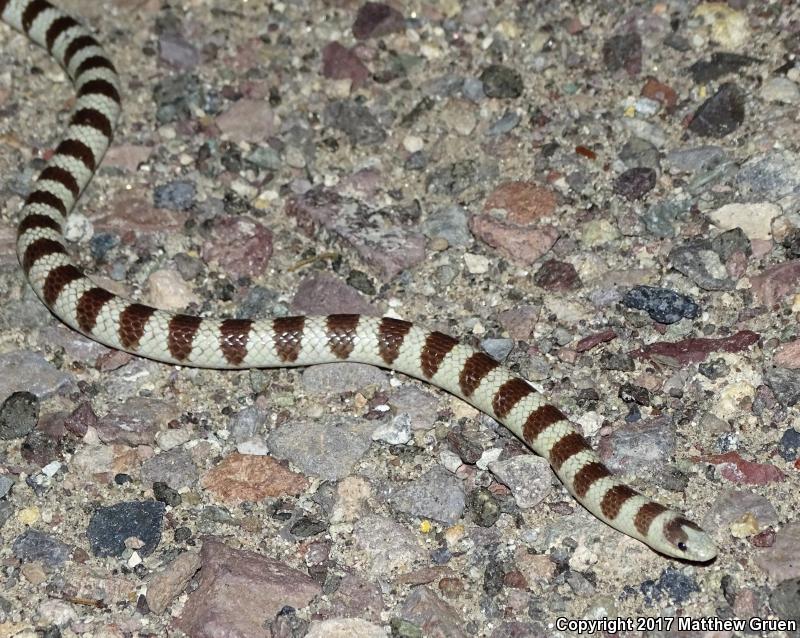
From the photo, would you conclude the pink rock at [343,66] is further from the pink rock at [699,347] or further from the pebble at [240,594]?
the pebble at [240,594]

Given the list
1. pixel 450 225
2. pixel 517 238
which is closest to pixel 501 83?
pixel 450 225

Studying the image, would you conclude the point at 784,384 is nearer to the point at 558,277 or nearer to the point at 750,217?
the point at 750,217

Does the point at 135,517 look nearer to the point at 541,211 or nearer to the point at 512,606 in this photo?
the point at 512,606

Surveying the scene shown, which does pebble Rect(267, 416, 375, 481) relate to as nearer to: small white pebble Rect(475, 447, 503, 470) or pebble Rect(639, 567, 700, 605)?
small white pebble Rect(475, 447, 503, 470)

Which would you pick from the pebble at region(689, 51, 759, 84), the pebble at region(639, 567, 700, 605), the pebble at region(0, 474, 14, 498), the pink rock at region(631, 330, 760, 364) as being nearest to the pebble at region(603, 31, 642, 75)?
the pebble at region(689, 51, 759, 84)

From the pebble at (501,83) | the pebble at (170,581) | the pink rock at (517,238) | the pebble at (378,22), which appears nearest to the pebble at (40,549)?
the pebble at (170,581)

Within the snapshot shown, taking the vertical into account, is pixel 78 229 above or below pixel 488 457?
above
